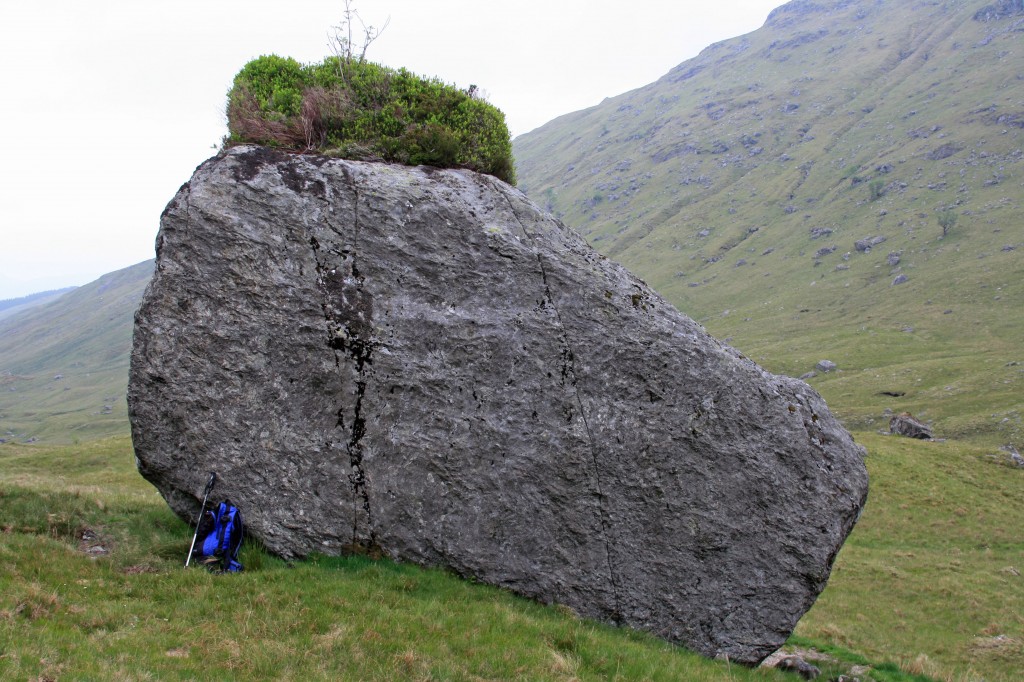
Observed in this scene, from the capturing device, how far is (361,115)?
15625 millimetres

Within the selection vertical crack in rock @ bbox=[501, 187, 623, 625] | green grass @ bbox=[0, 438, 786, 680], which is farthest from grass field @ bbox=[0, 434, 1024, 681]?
Answer: vertical crack in rock @ bbox=[501, 187, 623, 625]

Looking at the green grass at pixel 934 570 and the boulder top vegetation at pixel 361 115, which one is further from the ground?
the boulder top vegetation at pixel 361 115

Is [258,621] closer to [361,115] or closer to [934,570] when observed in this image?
[361,115]

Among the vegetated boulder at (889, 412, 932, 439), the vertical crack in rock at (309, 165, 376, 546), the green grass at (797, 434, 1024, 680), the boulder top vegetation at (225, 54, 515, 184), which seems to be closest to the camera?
A: the vertical crack in rock at (309, 165, 376, 546)

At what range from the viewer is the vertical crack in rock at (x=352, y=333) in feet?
42.3

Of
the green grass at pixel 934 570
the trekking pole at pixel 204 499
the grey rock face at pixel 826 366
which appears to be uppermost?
the trekking pole at pixel 204 499

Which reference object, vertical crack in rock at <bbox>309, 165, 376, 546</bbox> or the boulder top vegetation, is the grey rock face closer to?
the boulder top vegetation

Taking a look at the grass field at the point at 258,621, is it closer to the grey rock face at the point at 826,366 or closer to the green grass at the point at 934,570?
the green grass at the point at 934,570

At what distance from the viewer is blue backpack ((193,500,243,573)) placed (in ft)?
39.1

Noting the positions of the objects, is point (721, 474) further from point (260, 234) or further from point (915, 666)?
point (260, 234)

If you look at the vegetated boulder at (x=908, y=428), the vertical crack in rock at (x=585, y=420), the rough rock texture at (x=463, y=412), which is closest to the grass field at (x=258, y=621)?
the vertical crack in rock at (x=585, y=420)

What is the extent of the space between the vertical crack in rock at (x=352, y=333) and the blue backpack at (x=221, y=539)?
2334 mm

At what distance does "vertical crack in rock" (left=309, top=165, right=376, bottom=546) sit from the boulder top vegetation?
10.3 ft

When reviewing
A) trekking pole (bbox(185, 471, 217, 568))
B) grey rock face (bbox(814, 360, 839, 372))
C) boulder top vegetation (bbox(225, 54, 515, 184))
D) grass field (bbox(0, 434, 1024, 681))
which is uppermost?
boulder top vegetation (bbox(225, 54, 515, 184))
